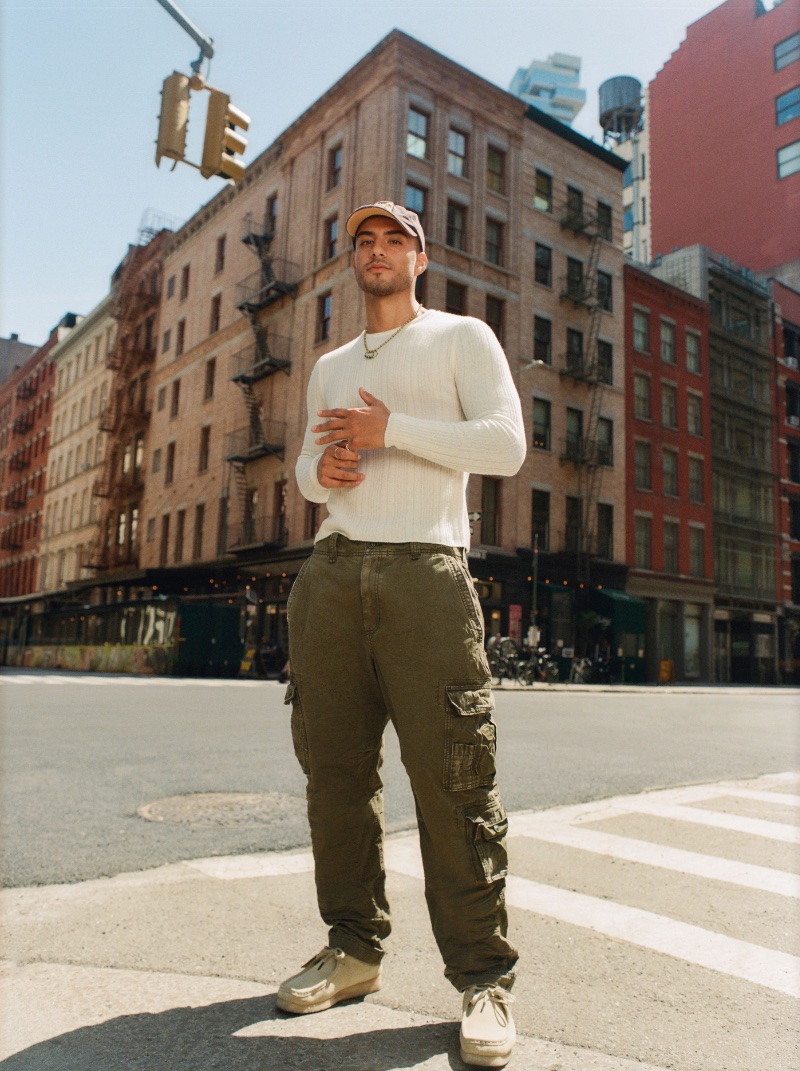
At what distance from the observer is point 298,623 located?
2.48 meters

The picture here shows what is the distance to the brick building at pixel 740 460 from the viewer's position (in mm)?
38219

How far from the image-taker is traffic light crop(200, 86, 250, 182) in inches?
331

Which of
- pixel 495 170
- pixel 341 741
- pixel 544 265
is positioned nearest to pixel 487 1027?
pixel 341 741

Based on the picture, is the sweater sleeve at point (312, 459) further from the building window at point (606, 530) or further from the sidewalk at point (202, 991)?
the building window at point (606, 530)

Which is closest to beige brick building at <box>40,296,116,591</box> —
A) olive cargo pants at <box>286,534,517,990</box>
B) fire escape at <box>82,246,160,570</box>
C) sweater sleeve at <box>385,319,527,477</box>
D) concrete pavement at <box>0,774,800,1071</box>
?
fire escape at <box>82,246,160,570</box>

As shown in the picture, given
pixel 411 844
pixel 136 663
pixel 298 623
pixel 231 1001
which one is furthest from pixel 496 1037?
pixel 136 663

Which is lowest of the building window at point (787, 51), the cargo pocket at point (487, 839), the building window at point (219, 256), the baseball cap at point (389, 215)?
Answer: the cargo pocket at point (487, 839)

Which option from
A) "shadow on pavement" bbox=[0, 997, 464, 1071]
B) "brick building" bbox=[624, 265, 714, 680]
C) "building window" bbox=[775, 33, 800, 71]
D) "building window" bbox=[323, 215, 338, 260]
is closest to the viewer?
"shadow on pavement" bbox=[0, 997, 464, 1071]

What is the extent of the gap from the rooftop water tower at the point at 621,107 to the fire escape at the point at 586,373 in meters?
29.6

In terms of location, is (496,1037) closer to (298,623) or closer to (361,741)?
(361,741)

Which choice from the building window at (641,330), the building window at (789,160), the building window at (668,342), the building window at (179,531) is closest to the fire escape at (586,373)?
the building window at (641,330)

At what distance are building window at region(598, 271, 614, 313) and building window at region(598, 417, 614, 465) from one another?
15.6ft

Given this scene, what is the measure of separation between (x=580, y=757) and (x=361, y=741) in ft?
19.9

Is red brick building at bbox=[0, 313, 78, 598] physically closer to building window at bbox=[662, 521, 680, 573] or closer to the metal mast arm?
building window at bbox=[662, 521, 680, 573]
